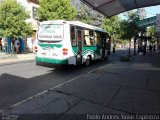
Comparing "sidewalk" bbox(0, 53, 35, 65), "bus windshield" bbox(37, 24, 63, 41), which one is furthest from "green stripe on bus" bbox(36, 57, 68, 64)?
"sidewalk" bbox(0, 53, 35, 65)

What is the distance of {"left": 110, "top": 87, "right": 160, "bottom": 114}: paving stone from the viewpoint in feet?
20.3

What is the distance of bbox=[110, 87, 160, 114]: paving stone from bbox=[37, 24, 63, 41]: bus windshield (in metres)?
5.98

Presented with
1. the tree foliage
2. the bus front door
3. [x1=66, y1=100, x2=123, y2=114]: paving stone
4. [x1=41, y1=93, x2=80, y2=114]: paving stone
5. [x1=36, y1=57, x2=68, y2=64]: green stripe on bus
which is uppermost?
the tree foliage

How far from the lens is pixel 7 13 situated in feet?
78.4

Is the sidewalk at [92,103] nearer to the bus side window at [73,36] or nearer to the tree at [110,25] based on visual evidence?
the bus side window at [73,36]

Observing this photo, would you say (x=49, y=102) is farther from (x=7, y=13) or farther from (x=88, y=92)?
(x=7, y=13)

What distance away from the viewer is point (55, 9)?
32.1 metres

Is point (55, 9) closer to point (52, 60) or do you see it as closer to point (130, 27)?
point (130, 27)

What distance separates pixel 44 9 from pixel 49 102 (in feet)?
89.2

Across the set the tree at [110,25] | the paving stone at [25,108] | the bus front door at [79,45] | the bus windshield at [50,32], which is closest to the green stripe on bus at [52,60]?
the bus windshield at [50,32]

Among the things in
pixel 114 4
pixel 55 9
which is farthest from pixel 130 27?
pixel 114 4

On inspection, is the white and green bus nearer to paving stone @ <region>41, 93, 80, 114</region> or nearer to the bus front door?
the bus front door

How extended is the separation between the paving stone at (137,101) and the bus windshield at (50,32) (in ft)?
19.6

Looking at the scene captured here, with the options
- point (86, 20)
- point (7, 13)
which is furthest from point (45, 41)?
point (86, 20)
